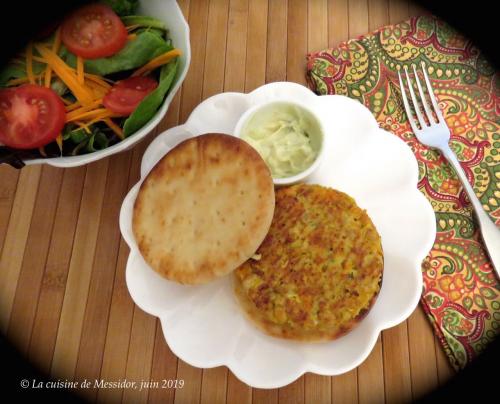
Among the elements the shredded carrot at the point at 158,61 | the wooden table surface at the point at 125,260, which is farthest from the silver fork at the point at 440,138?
the shredded carrot at the point at 158,61

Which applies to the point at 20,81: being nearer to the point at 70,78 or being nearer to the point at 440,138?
the point at 70,78

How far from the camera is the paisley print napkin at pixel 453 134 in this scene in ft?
6.81

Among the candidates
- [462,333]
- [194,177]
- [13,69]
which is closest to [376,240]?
[462,333]

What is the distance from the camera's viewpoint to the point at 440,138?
7.62 ft

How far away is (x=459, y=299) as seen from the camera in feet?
6.87

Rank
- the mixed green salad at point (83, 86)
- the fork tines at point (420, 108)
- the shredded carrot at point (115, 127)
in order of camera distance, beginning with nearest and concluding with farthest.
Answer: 1. the mixed green salad at point (83, 86)
2. the shredded carrot at point (115, 127)
3. the fork tines at point (420, 108)

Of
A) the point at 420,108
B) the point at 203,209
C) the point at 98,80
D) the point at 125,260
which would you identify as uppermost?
the point at 98,80

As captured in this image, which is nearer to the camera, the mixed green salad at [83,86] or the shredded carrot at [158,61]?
the mixed green salad at [83,86]

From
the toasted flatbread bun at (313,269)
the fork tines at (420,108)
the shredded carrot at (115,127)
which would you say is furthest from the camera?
the fork tines at (420,108)

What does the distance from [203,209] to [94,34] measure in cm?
95

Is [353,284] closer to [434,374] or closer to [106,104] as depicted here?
[434,374]

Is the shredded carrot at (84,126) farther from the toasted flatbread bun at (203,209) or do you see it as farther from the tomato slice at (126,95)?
the toasted flatbread bun at (203,209)

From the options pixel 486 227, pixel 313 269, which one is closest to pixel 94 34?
pixel 313 269

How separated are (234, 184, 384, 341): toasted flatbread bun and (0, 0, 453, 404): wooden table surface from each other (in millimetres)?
384
